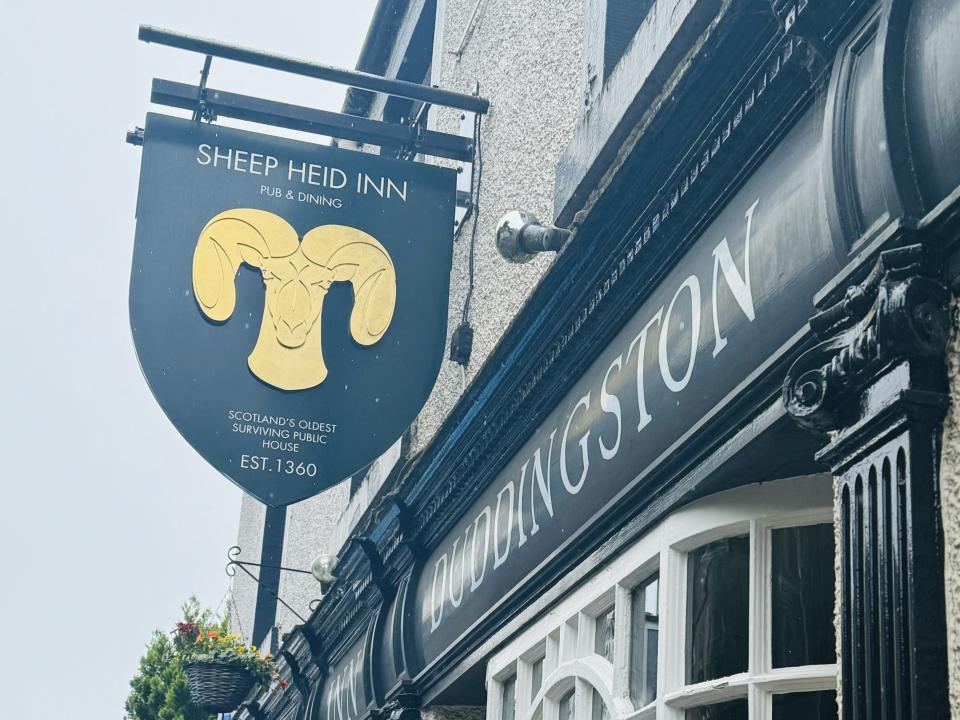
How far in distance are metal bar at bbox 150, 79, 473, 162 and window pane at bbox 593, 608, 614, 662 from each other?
306cm

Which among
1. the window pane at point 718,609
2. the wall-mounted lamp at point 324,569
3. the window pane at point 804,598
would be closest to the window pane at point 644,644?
the window pane at point 718,609

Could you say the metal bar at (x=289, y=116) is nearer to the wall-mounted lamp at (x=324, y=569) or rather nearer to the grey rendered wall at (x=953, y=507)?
the wall-mounted lamp at (x=324, y=569)

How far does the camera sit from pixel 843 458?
318 centimetres

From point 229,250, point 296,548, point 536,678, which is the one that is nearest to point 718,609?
point 536,678

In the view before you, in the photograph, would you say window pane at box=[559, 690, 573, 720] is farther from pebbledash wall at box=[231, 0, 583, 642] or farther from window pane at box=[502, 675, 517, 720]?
pebbledash wall at box=[231, 0, 583, 642]

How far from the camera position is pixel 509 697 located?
5.69 m

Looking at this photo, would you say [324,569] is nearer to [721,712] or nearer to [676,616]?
[676,616]

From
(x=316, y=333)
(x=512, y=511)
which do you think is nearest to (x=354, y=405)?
(x=316, y=333)

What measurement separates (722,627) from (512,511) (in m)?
1.95

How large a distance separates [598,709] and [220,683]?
275 inches

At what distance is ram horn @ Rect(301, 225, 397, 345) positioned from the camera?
639 cm

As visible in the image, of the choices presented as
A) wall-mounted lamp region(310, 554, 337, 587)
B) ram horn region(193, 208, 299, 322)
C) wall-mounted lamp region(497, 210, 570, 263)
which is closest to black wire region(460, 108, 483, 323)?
ram horn region(193, 208, 299, 322)

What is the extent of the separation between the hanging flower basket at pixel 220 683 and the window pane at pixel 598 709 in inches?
267

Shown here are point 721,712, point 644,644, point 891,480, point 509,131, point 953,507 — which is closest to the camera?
point 953,507
